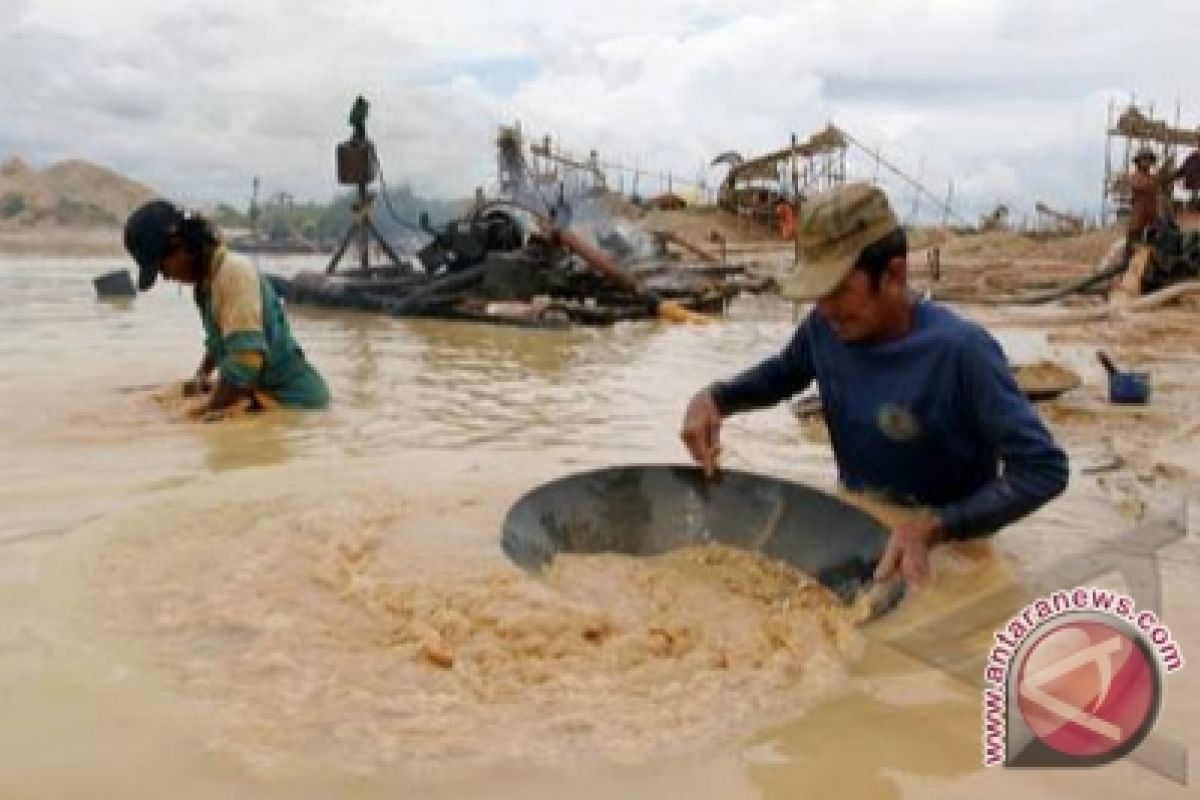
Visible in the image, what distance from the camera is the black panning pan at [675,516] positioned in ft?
10.6

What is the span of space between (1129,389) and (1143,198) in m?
8.92

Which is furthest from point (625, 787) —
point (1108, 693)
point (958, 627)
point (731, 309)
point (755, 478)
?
point (731, 309)

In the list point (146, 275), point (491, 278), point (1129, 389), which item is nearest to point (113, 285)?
point (491, 278)

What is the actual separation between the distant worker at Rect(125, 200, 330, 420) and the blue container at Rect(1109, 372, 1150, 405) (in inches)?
181

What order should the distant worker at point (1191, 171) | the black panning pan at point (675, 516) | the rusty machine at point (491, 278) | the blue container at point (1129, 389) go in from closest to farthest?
the black panning pan at point (675, 516), the blue container at point (1129, 389), the rusty machine at point (491, 278), the distant worker at point (1191, 171)

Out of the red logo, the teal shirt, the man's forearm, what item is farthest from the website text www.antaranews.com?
the man's forearm

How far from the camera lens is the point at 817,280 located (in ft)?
9.56

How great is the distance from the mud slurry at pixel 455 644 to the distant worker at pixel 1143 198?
1304 cm

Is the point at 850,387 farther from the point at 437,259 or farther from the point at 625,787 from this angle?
the point at 437,259

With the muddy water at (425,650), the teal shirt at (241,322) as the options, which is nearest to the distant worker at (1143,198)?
the muddy water at (425,650)

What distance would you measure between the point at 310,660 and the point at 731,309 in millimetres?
14389

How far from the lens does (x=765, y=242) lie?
32.7m

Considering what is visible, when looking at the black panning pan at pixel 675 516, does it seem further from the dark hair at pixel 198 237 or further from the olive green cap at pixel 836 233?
the dark hair at pixel 198 237

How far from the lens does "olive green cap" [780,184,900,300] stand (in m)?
2.89
